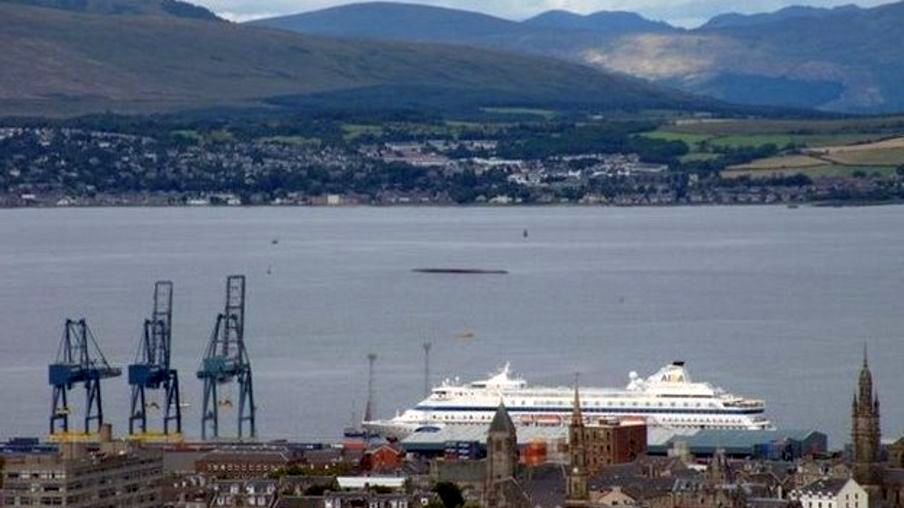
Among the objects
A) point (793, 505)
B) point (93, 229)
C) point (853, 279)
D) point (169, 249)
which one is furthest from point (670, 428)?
point (93, 229)

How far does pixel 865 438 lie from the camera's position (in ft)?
180

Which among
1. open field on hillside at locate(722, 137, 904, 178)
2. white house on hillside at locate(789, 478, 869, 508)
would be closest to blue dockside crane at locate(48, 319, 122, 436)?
white house on hillside at locate(789, 478, 869, 508)

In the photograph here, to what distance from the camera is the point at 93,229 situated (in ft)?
589

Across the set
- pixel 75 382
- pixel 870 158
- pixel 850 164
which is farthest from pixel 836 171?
pixel 75 382

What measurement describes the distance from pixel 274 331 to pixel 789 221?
8963 cm

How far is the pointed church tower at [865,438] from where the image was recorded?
53.9 meters

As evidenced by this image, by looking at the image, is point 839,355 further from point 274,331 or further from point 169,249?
point 169,249

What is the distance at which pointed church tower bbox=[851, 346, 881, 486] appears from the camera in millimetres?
53938

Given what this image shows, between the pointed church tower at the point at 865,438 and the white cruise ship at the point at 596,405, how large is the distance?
1693cm

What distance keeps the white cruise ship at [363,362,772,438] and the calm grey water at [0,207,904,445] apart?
4.36 ft

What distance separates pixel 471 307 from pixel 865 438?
56.2 m

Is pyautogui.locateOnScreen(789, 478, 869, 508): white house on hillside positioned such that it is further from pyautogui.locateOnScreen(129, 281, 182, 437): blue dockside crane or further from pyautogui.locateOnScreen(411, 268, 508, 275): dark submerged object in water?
pyautogui.locateOnScreen(411, 268, 508, 275): dark submerged object in water

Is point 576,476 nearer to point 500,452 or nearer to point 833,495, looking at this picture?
point 833,495

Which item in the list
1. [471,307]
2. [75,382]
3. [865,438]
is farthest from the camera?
[471,307]
